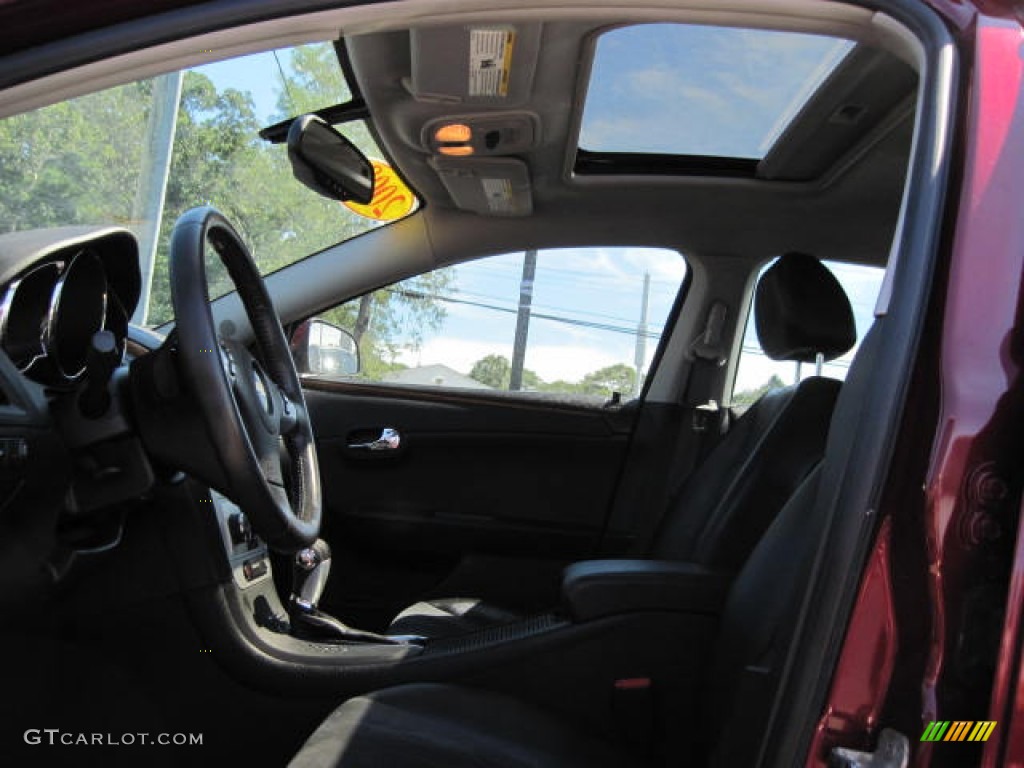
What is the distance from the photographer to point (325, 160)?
78.2 inches

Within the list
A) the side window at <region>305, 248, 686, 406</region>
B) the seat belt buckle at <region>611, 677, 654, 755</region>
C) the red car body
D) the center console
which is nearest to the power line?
the side window at <region>305, 248, 686, 406</region>

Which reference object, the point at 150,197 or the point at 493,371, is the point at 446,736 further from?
the point at 493,371

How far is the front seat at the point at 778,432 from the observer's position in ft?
5.94

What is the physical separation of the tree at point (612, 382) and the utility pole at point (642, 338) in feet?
0.05

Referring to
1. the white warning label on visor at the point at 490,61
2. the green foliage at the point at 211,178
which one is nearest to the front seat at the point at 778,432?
the white warning label on visor at the point at 490,61

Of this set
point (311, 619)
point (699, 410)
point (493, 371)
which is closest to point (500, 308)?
point (493, 371)

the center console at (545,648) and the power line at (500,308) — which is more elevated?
the power line at (500,308)

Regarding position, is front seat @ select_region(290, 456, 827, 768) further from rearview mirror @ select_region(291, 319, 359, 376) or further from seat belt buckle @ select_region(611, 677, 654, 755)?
rearview mirror @ select_region(291, 319, 359, 376)

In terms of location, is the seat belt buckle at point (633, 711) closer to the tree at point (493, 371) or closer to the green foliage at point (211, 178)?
the green foliage at point (211, 178)

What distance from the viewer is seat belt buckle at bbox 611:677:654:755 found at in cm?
150

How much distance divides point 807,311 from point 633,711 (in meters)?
0.92

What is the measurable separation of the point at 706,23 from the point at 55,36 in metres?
0.76

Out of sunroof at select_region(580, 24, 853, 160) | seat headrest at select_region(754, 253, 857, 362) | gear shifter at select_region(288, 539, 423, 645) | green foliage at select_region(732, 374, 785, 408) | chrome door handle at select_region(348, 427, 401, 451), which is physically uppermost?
sunroof at select_region(580, 24, 853, 160)

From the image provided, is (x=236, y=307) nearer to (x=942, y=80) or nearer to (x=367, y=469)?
(x=367, y=469)
